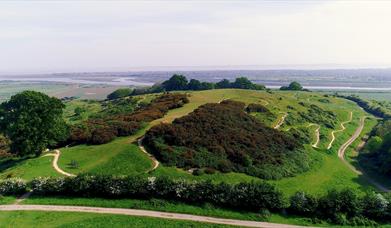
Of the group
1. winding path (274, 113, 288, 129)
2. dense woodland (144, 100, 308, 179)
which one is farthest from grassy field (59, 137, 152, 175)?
winding path (274, 113, 288, 129)

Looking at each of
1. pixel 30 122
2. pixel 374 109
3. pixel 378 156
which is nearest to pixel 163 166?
pixel 30 122

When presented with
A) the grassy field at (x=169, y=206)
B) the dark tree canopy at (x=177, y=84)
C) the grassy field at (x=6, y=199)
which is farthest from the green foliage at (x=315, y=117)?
the grassy field at (x=6, y=199)

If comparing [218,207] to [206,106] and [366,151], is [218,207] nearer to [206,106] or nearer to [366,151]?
[206,106]

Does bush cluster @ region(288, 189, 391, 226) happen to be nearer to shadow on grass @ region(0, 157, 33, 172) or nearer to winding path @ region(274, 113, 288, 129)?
winding path @ region(274, 113, 288, 129)

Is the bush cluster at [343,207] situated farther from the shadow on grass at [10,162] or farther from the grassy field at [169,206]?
the shadow on grass at [10,162]

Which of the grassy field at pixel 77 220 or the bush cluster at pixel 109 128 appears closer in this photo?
the grassy field at pixel 77 220
